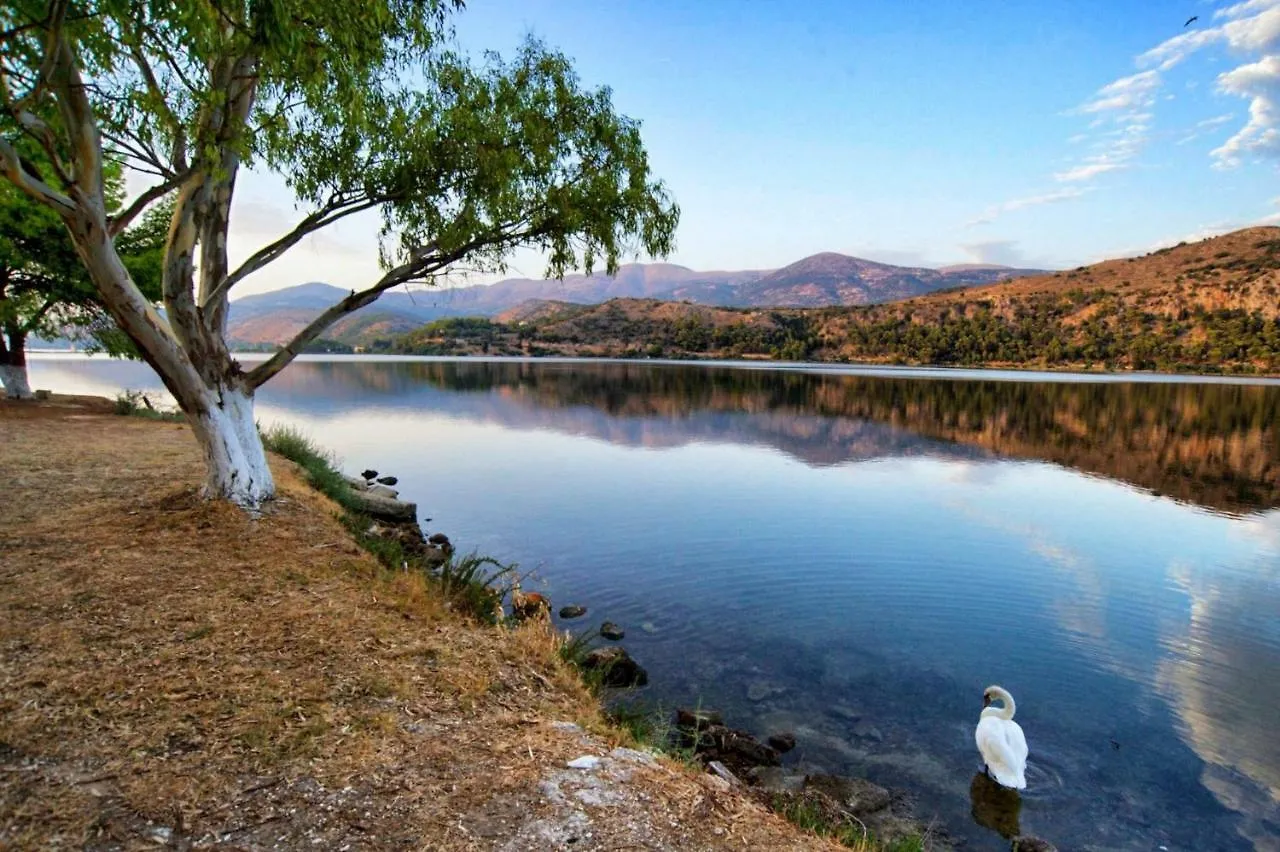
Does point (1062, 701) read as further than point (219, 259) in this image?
No

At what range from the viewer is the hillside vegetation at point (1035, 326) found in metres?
83.2

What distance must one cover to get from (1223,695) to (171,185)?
14457mm

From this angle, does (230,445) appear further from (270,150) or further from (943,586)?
(943,586)

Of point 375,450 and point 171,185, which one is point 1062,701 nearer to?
point 171,185

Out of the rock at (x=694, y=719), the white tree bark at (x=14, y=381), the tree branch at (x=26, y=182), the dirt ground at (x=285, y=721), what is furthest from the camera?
the white tree bark at (x=14, y=381)

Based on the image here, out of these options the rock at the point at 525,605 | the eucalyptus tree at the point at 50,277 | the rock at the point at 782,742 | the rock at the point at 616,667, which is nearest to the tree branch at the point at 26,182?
the rock at the point at 525,605

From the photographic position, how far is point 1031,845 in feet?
19.3

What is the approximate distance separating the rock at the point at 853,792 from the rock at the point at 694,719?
3.98ft

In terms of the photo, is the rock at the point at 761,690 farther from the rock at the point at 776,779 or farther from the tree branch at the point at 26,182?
the tree branch at the point at 26,182

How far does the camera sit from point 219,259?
9.40 meters

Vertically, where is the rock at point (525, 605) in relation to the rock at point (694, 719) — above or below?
above

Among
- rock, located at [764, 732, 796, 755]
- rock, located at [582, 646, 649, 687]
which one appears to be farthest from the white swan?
rock, located at [582, 646, 649, 687]

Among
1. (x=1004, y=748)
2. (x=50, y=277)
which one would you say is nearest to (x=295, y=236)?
(x=1004, y=748)

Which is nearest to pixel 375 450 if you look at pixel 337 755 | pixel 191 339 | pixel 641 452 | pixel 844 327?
pixel 641 452
